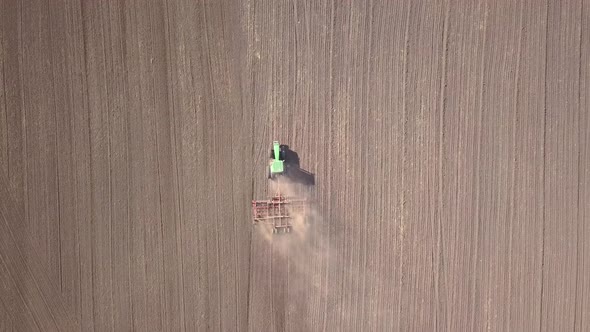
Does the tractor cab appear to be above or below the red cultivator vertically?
above

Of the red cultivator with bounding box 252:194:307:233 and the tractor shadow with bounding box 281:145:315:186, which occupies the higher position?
the tractor shadow with bounding box 281:145:315:186

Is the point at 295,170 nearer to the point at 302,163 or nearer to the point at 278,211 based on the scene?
the point at 302,163

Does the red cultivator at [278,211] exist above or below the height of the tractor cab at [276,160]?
below

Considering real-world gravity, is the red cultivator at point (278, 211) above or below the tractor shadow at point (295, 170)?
below

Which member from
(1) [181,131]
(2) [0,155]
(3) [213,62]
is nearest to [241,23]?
(3) [213,62]
